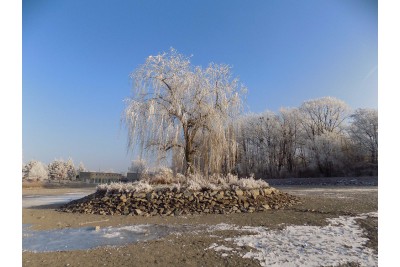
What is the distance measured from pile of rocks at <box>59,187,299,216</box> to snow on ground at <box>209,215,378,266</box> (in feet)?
9.03

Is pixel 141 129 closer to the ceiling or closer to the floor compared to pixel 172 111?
closer to the floor

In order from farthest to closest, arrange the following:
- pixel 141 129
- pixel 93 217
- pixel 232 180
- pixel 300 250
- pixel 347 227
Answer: pixel 141 129 → pixel 232 180 → pixel 93 217 → pixel 347 227 → pixel 300 250

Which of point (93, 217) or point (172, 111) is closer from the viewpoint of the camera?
point (93, 217)

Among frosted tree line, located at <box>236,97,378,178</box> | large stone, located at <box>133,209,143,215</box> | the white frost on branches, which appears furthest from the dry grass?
the white frost on branches

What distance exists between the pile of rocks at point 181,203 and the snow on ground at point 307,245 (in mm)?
2751

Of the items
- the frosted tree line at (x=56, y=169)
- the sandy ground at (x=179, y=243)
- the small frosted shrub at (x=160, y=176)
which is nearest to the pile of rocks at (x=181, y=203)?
the sandy ground at (x=179, y=243)

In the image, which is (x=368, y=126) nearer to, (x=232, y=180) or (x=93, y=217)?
(x=232, y=180)

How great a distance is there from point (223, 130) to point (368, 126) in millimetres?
30938

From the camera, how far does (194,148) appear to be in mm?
12531

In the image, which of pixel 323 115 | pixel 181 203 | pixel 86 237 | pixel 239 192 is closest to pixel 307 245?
pixel 86 237

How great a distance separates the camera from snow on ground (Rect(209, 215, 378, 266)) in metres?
4.08

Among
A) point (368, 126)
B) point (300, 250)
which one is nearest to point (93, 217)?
point (300, 250)

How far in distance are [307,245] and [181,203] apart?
17.4 feet
